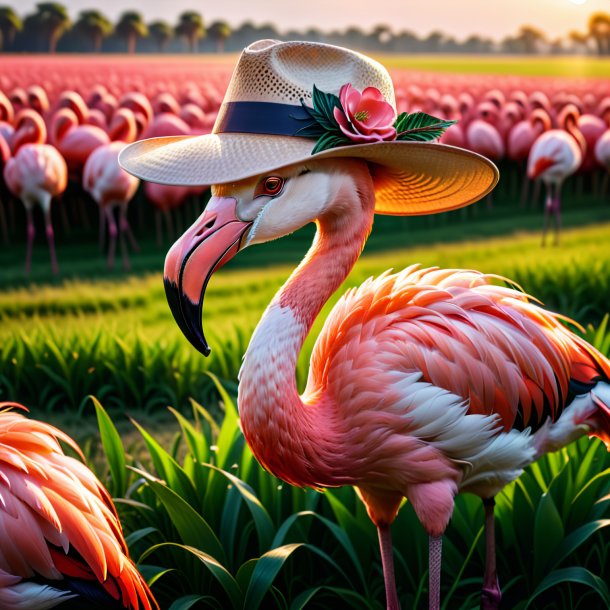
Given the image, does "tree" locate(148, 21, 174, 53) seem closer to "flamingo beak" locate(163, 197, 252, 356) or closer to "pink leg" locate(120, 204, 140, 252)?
"pink leg" locate(120, 204, 140, 252)

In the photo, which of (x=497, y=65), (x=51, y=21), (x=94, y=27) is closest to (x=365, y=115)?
(x=51, y=21)

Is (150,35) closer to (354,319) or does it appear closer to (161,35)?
(161,35)

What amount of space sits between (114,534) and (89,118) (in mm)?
7552

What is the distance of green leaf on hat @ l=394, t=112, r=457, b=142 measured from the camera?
1890mm

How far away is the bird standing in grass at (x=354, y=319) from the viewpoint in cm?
175

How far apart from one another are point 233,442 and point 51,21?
6.77 metres

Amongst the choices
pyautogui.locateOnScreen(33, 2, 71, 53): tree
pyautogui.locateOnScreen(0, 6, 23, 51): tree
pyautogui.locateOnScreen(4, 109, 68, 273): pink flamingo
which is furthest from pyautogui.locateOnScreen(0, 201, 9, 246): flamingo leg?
pyautogui.locateOnScreen(33, 2, 71, 53): tree

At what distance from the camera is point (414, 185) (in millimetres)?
2039

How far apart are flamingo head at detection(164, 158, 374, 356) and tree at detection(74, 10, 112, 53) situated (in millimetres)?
7983

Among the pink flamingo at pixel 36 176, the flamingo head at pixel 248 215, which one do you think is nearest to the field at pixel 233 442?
the pink flamingo at pixel 36 176

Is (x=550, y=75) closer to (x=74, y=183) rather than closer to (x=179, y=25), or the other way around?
(x=179, y=25)

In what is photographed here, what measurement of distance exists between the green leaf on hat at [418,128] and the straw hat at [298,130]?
0.03 feet

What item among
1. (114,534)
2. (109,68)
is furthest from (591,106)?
(114,534)

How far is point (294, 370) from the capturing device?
6.06 ft
